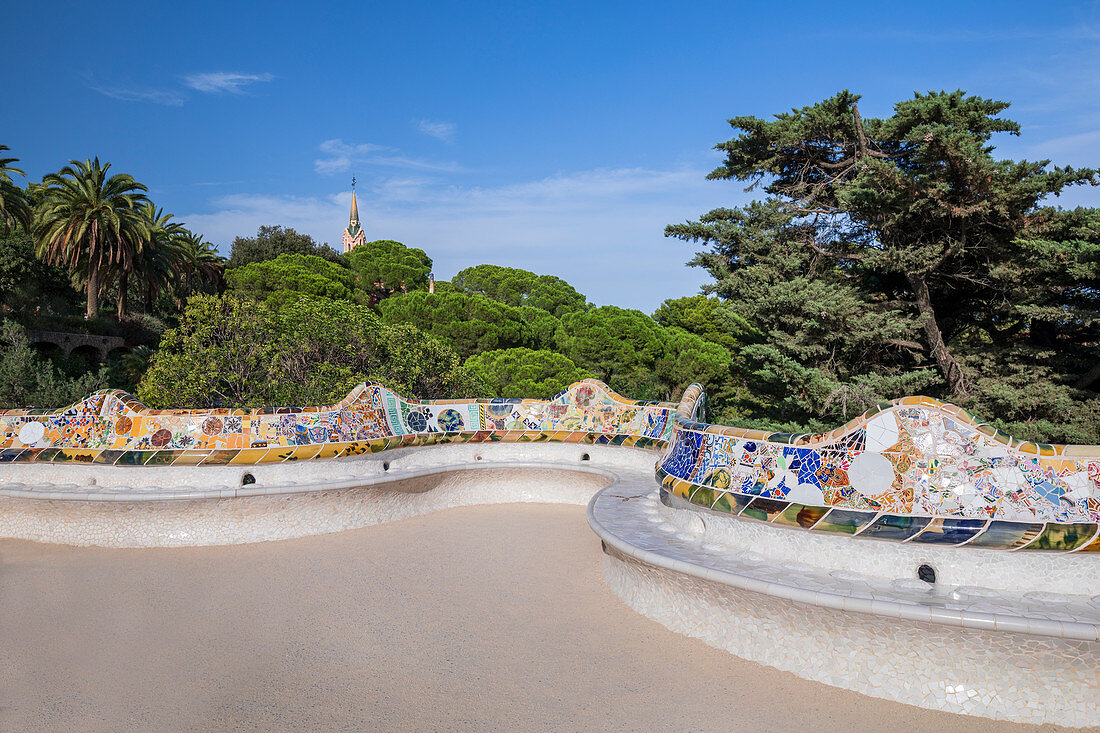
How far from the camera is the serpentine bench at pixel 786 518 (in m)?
3.30

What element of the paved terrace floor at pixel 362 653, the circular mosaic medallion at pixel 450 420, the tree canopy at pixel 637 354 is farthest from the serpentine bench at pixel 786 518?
the tree canopy at pixel 637 354

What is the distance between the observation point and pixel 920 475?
4023 millimetres

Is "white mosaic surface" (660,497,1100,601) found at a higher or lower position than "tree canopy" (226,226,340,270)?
lower

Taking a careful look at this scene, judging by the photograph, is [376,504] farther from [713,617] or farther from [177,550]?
[713,617]

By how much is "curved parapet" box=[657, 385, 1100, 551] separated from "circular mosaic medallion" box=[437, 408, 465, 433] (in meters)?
4.95

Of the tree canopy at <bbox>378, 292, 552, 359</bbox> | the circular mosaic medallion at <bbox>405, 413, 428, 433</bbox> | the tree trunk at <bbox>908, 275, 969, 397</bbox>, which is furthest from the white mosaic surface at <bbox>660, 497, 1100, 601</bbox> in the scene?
the tree canopy at <bbox>378, 292, 552, 359</bbox>

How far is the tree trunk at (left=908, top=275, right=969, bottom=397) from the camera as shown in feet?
37.1

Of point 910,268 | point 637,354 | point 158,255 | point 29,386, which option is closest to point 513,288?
point 637,354

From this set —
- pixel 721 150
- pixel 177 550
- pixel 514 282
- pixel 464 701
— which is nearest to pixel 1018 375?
pixel 721 150

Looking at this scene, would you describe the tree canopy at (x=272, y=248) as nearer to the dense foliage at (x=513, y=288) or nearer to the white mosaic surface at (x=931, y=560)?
the dense foliage at (x=513, y=288)

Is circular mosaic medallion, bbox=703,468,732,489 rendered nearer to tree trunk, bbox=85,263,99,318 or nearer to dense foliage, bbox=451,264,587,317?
dense foliage, bbox=451,264,587,317

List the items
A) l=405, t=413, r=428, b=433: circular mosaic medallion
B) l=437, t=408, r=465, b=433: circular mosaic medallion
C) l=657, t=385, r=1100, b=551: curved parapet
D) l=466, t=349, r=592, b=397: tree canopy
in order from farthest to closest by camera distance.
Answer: l=466, t=349, r=592, b=397: tree canopy
l=437, t=408, r=465, b=433: circular mosaic medallion
l=405, t=413, r=428, b=433: circular mosaic medallion
l=657, t=385, r=1100, b=551: curved parapet

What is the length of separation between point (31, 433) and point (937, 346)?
13662mm

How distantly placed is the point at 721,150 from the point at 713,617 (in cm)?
1301
